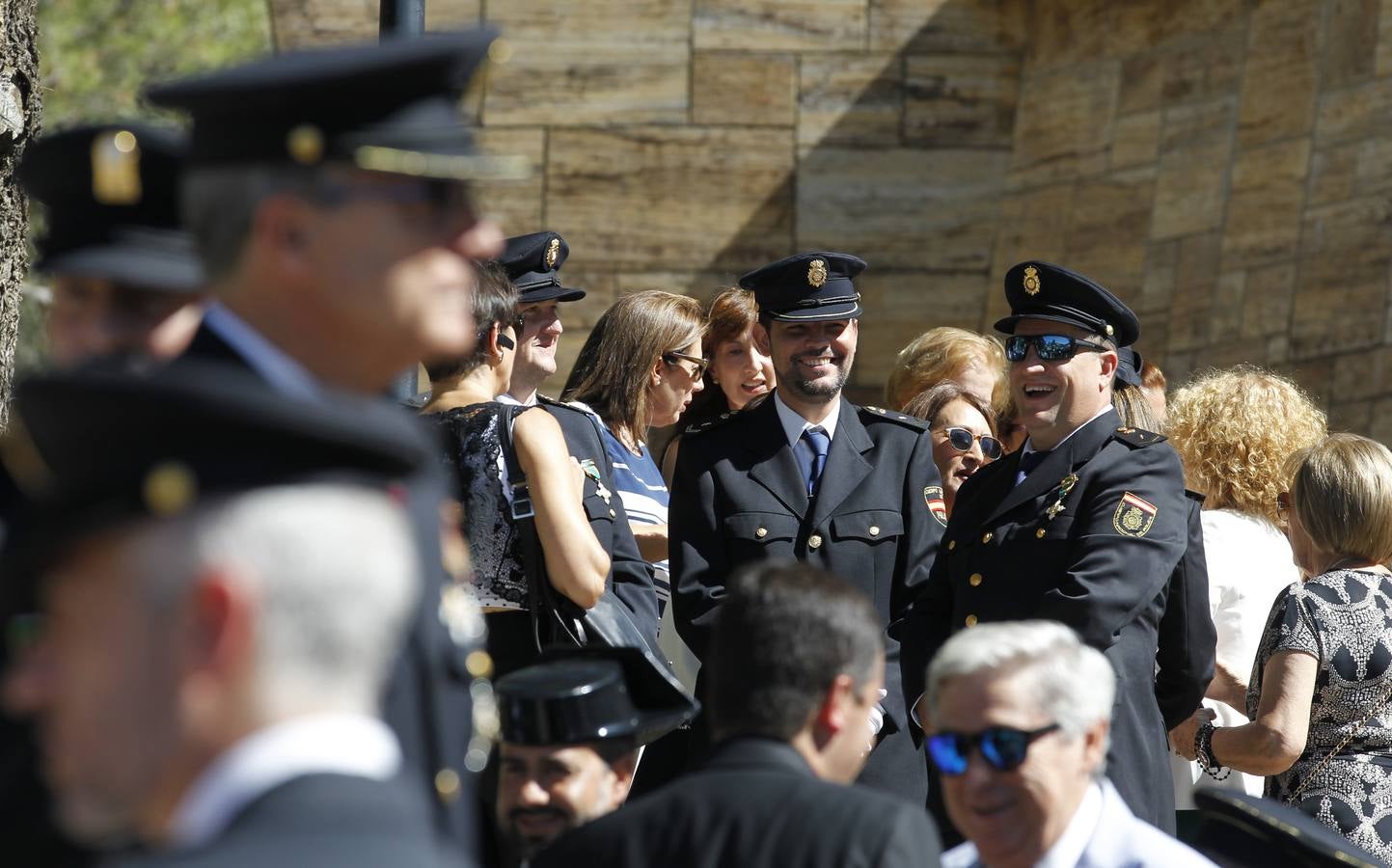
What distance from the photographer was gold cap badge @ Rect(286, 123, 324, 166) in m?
2.00

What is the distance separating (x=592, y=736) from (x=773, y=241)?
246 inches

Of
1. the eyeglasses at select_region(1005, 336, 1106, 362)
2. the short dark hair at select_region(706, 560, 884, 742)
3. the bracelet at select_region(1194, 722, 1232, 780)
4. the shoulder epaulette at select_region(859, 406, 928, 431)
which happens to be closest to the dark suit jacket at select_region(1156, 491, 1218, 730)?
the bracelet at select_region(1194, 722, 1232, 780)

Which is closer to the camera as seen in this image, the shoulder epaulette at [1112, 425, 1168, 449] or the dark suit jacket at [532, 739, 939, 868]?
the dark suit jacket at [532, 739, 939, 868]

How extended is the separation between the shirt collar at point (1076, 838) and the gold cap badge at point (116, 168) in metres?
1.92

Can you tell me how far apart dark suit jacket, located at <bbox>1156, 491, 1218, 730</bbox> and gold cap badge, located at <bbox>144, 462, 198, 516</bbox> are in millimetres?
3859

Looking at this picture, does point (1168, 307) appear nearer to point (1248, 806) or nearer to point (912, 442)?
point (912, 442)

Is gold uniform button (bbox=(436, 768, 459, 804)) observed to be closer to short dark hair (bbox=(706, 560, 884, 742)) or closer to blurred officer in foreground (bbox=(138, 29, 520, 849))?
blurred officer in foreground (bbox=(138, 29, 520, 849))

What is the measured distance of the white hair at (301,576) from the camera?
150 cm

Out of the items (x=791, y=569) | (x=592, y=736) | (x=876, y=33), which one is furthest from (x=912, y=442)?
(x=876, y=33)

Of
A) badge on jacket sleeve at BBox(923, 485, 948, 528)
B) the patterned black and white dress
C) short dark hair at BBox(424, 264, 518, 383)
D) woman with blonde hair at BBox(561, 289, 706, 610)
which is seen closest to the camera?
short dark hair at BBox(424, 264, 518, 383)

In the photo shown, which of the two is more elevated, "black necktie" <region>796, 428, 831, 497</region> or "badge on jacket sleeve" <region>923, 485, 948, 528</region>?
"black necktie" <region>796, 428, 831, 497</region>

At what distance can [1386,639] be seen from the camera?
508cm

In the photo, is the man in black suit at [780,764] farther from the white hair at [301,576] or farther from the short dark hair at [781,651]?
the white hair at [301,576]

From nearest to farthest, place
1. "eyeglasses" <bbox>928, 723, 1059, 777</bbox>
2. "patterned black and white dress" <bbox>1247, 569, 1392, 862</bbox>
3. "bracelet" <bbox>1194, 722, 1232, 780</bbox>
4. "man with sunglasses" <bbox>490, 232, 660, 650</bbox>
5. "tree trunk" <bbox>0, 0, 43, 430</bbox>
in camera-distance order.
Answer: "eyeglasses" <bbox>928, 723, 1059, 777</bbox>
"tree trunk" <bbox>0, 0, 43, 430</bbox>
"patterned black and white dress" <bbox>1247, 569, 1392, 862</bbox>
"man with sunglasses" <bbox>490, 232, 660, 650</bbox>
"bracelet" <bbox>1194, 722, 1232, 780</bbox>
